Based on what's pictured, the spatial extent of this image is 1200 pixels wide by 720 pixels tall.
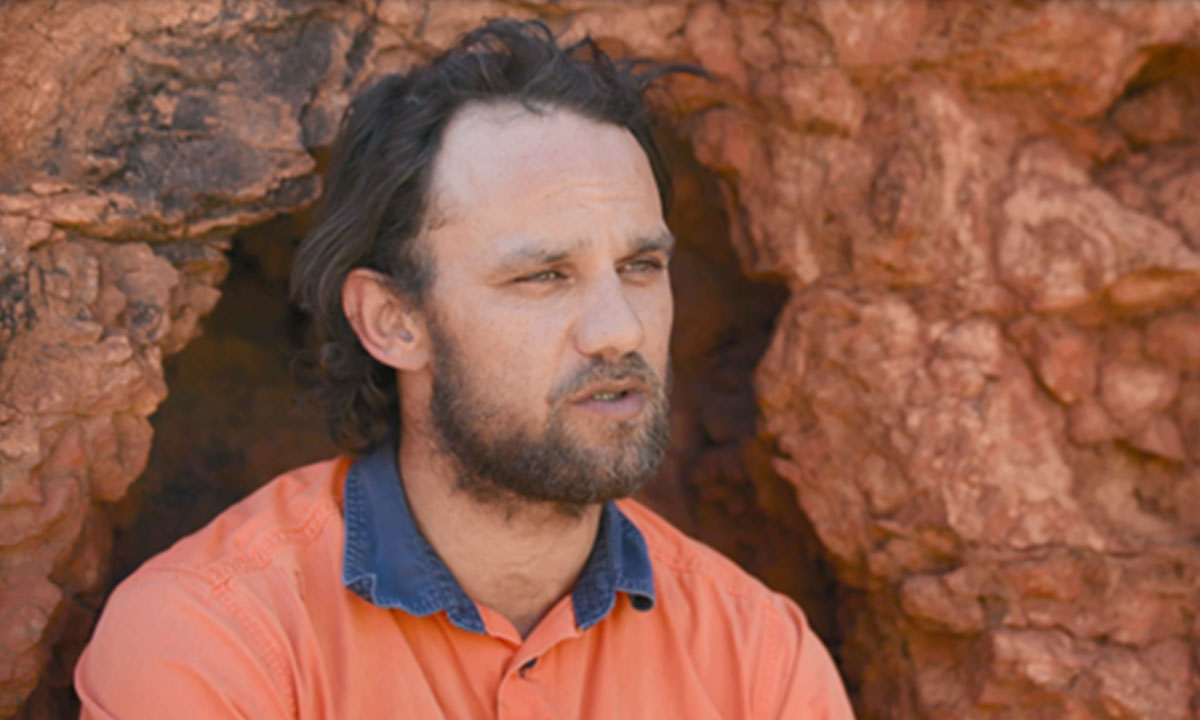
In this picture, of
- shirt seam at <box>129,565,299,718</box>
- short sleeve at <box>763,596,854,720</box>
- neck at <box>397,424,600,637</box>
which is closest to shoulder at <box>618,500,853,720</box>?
short sleeve at <box>763,596,854,720</box>

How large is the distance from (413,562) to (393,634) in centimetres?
16

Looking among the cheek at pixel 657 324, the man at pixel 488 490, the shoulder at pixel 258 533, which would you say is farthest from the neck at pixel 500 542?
the cheek at pixel 657 324

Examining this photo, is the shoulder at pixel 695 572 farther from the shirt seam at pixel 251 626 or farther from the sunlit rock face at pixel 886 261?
the shirt seam at pixel 251 626

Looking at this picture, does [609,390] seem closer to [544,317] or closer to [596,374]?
[596,374]

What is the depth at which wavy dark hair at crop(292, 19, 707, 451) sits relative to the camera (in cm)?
250

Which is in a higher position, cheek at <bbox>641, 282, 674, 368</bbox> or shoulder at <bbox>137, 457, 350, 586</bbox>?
cheek at <bbox>641, 282, 674, 368</bbox>

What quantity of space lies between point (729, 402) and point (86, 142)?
207 centimetres

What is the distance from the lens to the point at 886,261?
289cm

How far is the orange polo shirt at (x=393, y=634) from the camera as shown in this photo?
6.50 ft

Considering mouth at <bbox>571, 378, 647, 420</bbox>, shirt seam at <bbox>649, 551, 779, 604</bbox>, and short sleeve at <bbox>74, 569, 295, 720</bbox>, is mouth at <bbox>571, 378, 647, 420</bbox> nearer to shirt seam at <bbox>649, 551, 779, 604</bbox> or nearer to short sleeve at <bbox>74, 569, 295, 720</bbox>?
shirt seam at <bbox>649, 551, 779, 604</bbox>

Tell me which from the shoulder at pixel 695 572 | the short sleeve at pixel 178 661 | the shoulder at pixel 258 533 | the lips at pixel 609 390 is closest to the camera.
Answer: the short sleeve at pixel 178 661

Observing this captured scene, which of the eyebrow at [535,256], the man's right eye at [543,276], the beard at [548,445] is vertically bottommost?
the beard at [548,445]

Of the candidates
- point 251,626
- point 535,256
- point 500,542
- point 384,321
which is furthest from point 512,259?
point 251,626

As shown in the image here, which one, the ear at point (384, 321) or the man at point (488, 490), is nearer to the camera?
the man at point (488, 490)
